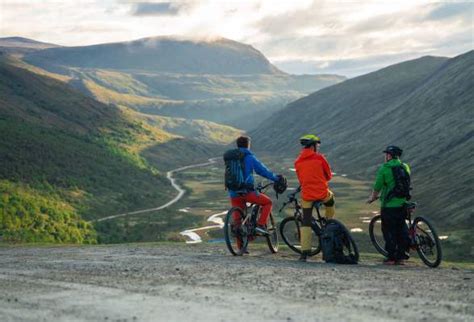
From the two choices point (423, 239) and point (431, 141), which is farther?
point (431, 141)

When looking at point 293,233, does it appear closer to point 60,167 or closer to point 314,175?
point 314,175

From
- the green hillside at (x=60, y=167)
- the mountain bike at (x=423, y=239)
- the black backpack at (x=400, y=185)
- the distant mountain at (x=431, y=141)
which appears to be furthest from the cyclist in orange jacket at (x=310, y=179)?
the distant mountain at (x=431, y=141)

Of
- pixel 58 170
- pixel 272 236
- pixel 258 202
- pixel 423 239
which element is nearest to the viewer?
pixel 423 239

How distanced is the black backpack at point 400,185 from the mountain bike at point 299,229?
60.0 inches

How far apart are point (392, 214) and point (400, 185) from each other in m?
0.77

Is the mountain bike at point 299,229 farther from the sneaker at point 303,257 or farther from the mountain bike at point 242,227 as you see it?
the mountain bike at point 242,227

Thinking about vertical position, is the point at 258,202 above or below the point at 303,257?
above

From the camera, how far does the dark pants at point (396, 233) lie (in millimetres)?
14305

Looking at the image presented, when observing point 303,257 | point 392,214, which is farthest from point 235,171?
point 392,214

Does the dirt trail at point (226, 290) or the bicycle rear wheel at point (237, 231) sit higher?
the bicycle rear wheel at point (237, 231)

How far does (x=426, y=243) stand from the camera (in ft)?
46.6

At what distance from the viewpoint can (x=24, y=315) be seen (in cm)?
851

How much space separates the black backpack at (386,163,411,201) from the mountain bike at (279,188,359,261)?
60.0 inches

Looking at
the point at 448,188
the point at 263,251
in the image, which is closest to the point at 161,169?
the point at 448,188
